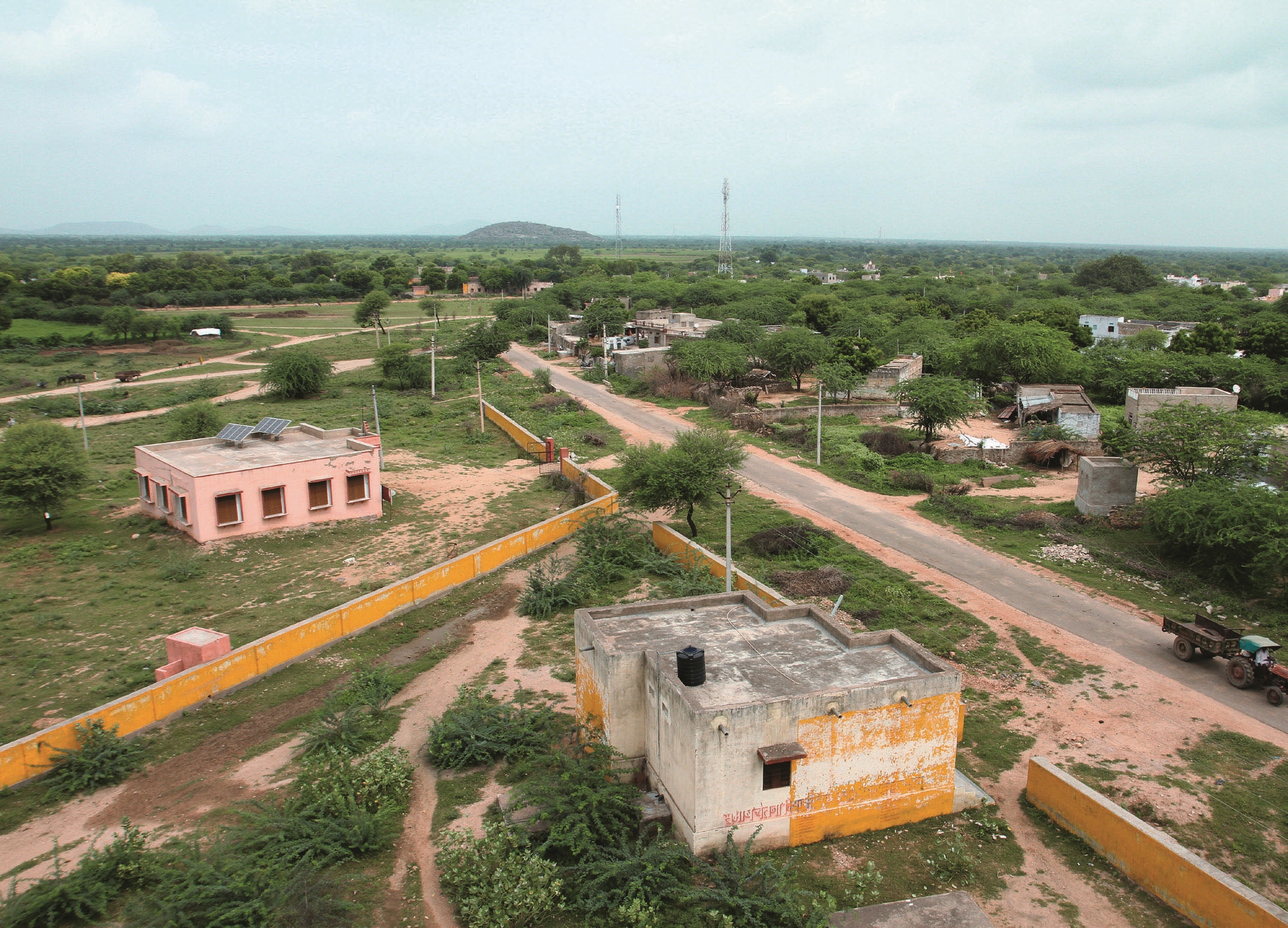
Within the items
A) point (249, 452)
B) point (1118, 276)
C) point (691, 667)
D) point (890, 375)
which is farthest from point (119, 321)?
point (1118, 276)

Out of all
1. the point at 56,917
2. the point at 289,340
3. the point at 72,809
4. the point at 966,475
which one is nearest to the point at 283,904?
the point at 56,917

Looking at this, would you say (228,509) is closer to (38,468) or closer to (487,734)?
(38,468)

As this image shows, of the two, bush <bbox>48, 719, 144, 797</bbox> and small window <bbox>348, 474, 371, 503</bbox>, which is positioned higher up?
small window <bbox>348, 474, 371, 503</bbox>

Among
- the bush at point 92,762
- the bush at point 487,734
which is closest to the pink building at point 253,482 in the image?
the bush at point 92,762

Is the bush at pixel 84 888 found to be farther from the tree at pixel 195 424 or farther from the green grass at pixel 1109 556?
the tree at pixel 195 424

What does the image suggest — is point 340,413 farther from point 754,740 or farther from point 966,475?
point 754,740

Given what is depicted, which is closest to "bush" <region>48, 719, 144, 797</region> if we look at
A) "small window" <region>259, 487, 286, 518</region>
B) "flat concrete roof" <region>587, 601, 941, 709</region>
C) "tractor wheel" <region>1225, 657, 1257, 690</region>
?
"flat concrete roof" <region>587, 601, 941, 709</region>

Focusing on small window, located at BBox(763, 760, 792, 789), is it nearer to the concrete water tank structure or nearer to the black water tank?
the black water tank
